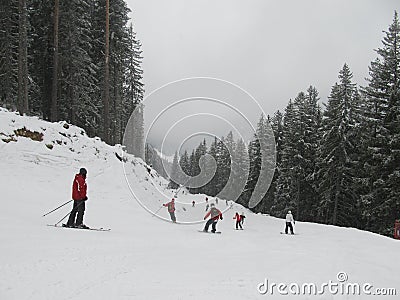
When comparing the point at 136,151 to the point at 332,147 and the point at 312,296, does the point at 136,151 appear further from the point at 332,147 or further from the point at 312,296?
the point at 312,296

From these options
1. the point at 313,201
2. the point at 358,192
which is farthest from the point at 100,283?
the point at 313,201

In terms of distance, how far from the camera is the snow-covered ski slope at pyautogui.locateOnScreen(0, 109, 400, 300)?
16.8 ft

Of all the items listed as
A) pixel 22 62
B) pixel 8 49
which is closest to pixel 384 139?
pixel 22 62

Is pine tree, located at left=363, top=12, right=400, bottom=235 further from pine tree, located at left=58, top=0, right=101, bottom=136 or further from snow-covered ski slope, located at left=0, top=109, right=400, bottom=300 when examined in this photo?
pine tree, located at left=58, top=0, right=101, bottom=136

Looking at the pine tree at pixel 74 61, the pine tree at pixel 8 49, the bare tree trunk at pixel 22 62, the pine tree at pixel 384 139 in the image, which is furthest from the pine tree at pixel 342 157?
the pine tree at pixel 8 49

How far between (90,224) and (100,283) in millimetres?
6317

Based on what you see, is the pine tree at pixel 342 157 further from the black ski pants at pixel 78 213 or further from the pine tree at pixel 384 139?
the black ski pants at pixel 78 213
